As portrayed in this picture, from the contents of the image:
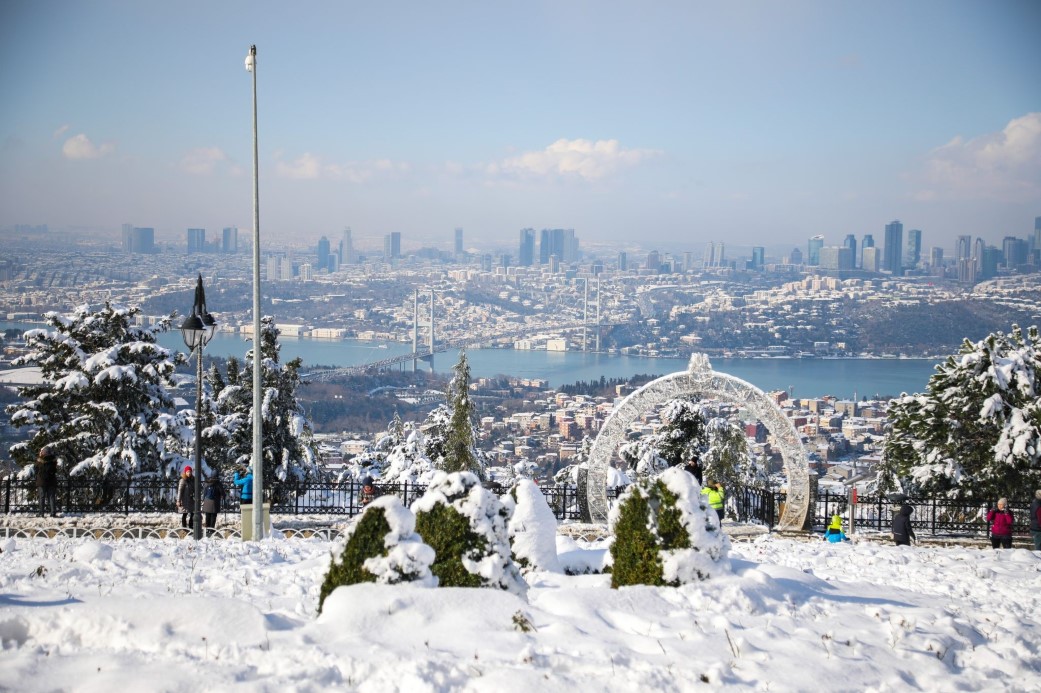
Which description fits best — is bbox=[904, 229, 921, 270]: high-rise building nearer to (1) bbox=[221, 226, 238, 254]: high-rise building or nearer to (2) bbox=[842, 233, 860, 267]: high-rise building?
(2) bbox=[842, 233, 860, 267]: high-rise building

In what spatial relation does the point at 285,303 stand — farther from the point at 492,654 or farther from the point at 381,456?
the point at 492,654

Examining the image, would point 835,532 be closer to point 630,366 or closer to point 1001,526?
point 1001,526

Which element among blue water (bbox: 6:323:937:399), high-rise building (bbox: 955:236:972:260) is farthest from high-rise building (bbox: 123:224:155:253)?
high-rise building (bbox: 955:236:972:260)

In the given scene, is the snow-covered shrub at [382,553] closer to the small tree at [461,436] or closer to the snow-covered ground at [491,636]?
the snow-covered ground at [491,636]

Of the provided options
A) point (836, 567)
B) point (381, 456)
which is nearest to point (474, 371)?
point (381, 456)

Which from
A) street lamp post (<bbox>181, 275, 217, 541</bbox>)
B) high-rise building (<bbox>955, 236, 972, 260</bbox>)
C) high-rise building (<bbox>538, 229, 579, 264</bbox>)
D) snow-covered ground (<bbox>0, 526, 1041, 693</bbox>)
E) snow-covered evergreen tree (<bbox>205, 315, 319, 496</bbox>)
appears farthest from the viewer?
high-rise building (<bbox>538, 229, 579, 264</bbox>)

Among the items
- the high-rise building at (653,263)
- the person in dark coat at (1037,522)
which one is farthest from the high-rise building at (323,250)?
the person in dark coat at (1037,522)

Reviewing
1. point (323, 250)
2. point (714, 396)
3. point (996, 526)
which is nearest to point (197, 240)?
point (323, 250)
